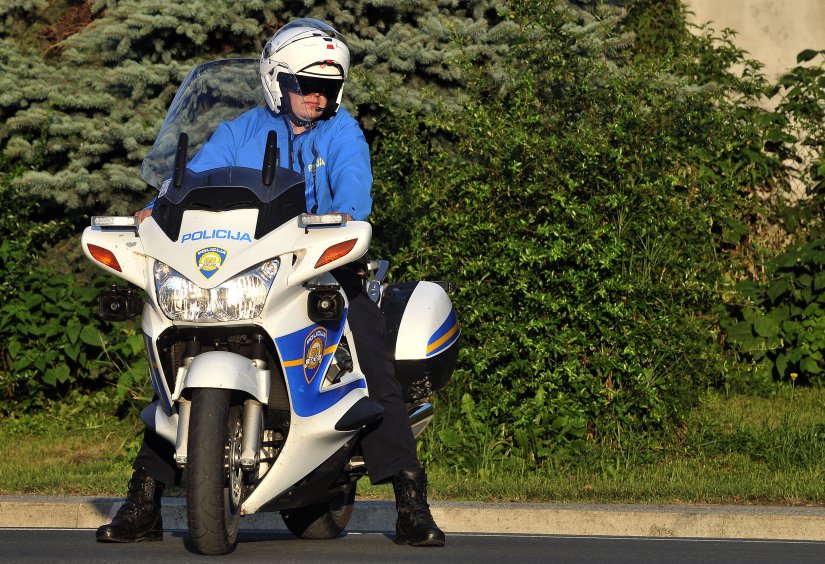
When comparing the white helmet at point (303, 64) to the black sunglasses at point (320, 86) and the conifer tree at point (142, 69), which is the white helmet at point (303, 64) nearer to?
the black sunglasses at point (320, 86)

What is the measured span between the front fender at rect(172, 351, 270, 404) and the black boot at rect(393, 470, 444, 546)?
2.95ft

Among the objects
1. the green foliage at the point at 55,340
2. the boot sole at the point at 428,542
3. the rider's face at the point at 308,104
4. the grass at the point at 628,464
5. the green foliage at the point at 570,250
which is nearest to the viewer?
the boot sole at the point at 428,542

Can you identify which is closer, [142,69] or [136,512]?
[136,512]

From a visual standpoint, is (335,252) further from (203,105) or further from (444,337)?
(444,337)

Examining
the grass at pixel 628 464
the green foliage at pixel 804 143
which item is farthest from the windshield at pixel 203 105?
the green foliage at pixel 804 143

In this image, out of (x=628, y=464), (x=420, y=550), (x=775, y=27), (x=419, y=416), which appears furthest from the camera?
(x=775, y=27)

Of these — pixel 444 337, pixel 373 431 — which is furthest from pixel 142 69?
pixel 373 431

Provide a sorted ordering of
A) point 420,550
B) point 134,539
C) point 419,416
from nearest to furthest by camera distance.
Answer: point 134,539
point 420,550
point 419,416

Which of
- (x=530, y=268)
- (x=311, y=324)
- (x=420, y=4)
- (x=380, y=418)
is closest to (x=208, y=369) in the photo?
(x=311, y=324)

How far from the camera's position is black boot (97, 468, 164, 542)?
6.12 m

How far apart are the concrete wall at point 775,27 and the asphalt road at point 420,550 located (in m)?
8.48

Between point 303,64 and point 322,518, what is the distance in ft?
6.76

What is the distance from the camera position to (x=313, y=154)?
20.7 feet

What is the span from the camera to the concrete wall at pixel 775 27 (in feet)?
48.4
